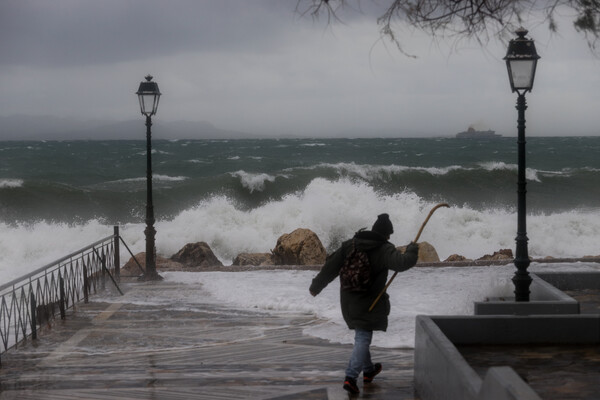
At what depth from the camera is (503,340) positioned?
22.1 ft

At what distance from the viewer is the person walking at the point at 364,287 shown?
245 inches

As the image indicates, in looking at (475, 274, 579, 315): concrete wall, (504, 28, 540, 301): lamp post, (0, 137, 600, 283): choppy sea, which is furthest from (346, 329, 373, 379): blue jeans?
(0, 137, 600, 283): choppy sea

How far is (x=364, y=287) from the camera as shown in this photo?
20.6 ft

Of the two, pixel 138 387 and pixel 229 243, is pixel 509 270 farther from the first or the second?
pixel 229 243

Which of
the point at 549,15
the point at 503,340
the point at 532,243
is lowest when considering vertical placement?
the point at 532,243

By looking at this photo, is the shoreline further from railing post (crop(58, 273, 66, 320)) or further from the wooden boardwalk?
railing post (crop(58, 273, 66, 320))

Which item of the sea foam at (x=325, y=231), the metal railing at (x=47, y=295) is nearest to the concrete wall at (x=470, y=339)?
the metal railing at (x=47, y=295)

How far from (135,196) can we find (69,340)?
32.9 metres

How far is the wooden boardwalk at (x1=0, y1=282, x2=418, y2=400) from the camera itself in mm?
6789

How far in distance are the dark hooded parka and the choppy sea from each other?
16207 millimetres

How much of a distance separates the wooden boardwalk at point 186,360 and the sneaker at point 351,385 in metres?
0.09

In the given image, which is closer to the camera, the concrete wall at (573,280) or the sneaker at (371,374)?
the sneaker at (371,374)

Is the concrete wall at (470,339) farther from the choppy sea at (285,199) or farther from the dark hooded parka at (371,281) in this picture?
the choppy sea at (285,199)

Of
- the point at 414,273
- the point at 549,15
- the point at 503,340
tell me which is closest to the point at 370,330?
the point at 503,340
